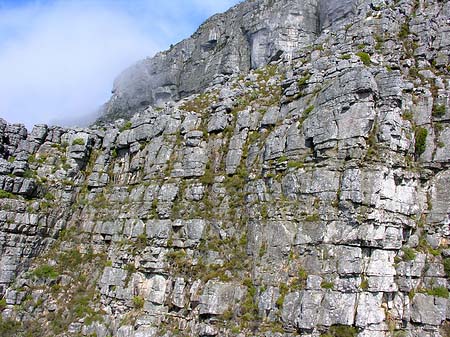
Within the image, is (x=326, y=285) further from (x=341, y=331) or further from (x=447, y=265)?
(x=447, y=265)

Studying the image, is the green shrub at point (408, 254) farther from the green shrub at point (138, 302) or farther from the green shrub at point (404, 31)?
the green shrub at point (138, 302)

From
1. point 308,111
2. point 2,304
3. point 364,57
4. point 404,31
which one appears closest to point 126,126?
point 2,304

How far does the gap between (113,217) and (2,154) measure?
12983 mm

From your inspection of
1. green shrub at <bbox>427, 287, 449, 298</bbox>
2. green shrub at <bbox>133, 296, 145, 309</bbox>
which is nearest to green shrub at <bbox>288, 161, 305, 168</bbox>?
green shrub at <bbox>427, 287, 449, 298</bbox>

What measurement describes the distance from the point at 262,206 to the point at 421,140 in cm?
960

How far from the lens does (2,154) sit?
39000mm

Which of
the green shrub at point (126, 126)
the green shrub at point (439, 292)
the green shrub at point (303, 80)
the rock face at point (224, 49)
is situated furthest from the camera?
the rock face at point (224, 49)

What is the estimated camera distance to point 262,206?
2608 cm

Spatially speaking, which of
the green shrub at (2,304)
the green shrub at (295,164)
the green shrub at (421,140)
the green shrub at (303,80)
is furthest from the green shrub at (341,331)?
the green shrub at (2,304)

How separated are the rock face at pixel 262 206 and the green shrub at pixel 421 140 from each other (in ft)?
0.24

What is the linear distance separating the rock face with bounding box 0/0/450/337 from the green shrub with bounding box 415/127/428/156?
0.07 m

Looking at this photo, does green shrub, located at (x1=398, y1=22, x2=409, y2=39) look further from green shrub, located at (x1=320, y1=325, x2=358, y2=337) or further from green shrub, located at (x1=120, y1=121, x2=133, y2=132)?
green shrub, located at (x1=120, y1=121, x2=133, y2=132)

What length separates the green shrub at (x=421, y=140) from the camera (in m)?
24.5

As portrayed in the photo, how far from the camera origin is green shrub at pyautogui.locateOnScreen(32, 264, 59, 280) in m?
33.4
